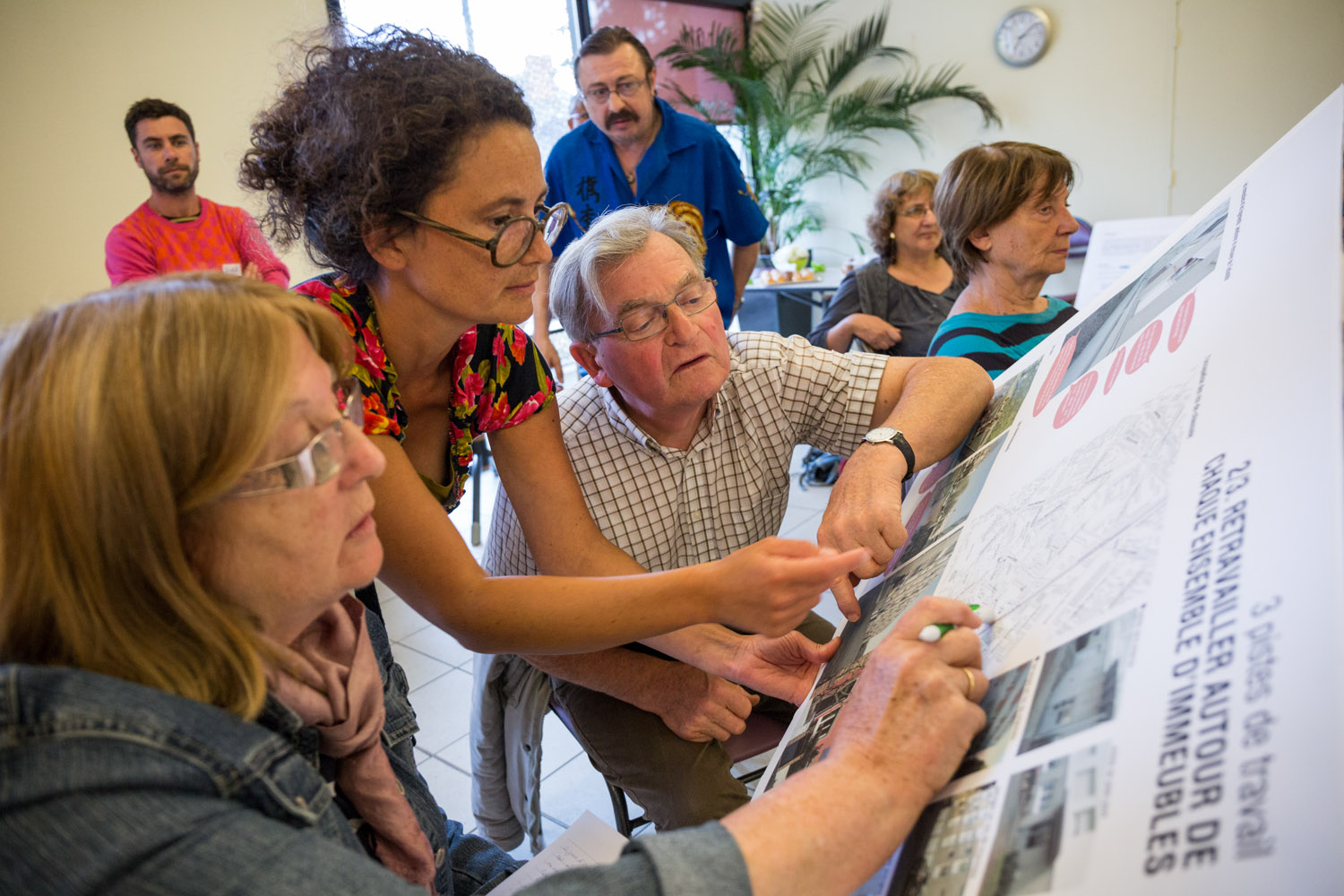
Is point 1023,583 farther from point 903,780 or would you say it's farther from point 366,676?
point 366,676

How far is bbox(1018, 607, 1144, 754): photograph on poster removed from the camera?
0.57 m

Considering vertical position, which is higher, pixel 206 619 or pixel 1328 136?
pixel 1328 136

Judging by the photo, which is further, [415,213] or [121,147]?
[121,147]

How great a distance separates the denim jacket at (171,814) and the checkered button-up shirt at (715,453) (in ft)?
2.75

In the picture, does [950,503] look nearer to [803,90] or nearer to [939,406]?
[939,406]

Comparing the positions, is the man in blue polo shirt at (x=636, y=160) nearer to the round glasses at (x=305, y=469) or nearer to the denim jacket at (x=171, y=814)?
the round glasses at (x=305, y=469)

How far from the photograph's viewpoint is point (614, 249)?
1.42 m

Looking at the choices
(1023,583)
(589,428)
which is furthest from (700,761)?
(1023,583)

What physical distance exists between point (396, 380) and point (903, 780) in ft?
2.95

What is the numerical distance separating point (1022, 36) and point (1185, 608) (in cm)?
644

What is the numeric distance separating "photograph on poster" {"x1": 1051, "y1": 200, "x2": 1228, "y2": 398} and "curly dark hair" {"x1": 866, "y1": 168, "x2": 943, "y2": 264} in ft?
7.28

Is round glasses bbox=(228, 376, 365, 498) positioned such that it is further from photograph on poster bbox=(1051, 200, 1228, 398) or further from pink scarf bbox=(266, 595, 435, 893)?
photograph on poster bbox=(1051, 200, 1228, 398)

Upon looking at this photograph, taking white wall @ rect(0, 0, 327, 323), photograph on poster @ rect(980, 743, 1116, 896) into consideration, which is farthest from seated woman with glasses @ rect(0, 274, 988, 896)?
Answer: white wall @ rect(0, 0, 327, 323)

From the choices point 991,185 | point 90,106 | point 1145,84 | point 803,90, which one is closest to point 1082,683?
point 991,185
